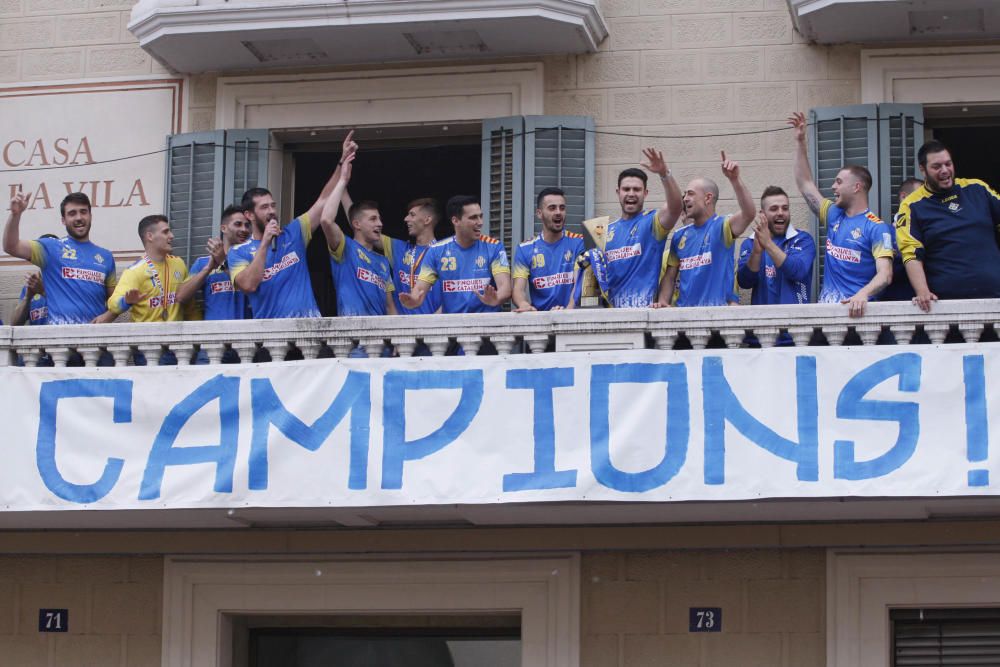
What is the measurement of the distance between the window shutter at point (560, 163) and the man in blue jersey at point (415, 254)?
3.36 feet

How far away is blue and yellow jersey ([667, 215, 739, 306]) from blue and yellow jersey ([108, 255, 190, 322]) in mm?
3898

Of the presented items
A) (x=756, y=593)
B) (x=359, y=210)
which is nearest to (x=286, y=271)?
(x=359, y=210)

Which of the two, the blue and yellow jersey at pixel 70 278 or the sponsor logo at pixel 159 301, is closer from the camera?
the sponsor logo at pixel 159 301

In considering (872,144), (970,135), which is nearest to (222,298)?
(872,144)

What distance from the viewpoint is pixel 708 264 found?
46.1 feet

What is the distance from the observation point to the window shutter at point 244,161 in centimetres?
1656

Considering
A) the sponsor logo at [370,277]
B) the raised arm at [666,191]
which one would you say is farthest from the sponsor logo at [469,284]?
the raised arm at [666,191]

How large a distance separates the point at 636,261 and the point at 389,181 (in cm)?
681

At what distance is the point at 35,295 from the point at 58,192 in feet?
4.16

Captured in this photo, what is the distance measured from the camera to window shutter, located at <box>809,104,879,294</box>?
15500 mm

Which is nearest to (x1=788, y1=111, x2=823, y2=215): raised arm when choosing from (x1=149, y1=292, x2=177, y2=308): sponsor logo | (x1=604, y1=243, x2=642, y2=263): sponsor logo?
(x1=604, y1=243, x2=642, y2=263): sponsor logo

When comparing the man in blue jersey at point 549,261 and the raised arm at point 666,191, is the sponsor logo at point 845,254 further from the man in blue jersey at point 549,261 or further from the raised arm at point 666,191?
the man in blue jersey at point 549,261

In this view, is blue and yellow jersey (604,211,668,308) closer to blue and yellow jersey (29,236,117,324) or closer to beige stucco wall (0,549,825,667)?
beige stucco wall (0,549,825,667)

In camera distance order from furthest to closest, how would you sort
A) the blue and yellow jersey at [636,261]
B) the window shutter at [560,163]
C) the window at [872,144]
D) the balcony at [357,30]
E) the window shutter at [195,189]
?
the window shutter at [195,189], the window shutter at [560,163], the balcony at [357,30], the window at [872,144], the blue and yellow jersey at [636,261]
